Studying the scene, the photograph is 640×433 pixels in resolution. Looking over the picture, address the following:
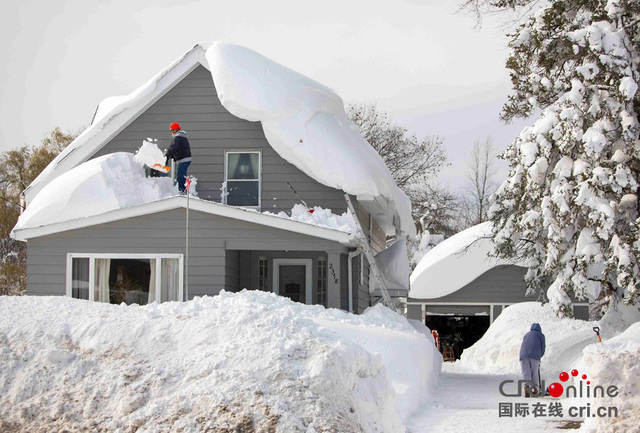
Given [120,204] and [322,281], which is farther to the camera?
[322,281]

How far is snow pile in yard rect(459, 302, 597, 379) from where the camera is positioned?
67.9 ft

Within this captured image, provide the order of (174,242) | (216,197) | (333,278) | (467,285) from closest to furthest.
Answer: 1. (174,242)
2. (333,278)
3. (216,197)
4. (467,285)

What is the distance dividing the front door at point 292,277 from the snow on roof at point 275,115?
2584 mm

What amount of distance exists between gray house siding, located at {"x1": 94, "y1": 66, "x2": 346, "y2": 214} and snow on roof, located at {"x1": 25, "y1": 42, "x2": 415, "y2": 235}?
29cm

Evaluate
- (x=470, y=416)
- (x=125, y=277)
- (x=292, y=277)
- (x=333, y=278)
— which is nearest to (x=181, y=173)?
(x=125, y=277)

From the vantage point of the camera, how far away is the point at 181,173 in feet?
65.1

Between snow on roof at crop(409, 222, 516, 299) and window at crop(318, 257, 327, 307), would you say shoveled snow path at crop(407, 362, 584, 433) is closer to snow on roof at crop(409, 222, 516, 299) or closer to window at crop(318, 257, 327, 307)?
window at crop(318, 257, 327, 307)

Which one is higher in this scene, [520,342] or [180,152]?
[180,152]

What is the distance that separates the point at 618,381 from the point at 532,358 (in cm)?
662

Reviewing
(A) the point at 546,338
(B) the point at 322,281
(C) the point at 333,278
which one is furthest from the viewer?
(B) the point at 322,281

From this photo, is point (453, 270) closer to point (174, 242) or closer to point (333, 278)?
point (333, 278)

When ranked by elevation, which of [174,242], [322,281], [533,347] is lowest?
[533,347]

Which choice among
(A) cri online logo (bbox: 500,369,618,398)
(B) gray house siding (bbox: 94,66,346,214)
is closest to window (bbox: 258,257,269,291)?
(B) gray house siding (bbox: 94,66,346,214)

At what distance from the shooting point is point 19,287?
4212 centimetres
